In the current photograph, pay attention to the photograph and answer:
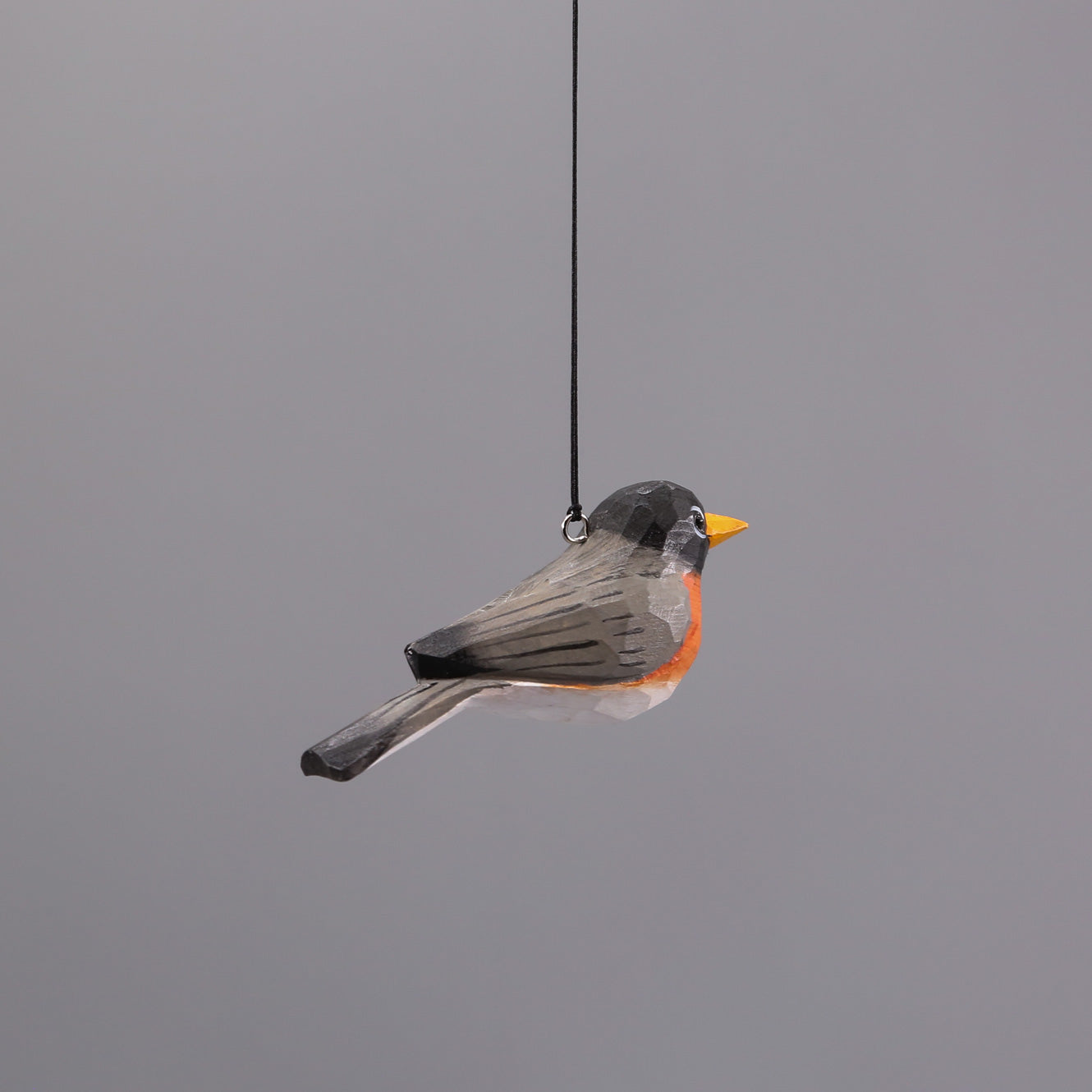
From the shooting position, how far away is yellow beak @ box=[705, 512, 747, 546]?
1.19m

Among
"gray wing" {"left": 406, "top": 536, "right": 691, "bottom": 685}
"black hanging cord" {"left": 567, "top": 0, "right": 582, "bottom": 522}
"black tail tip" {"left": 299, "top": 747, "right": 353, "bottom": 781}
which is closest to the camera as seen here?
"black tail tip" {"left": 299, "top": 747, "right": 353, "bottom": 781}

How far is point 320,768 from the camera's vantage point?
78cm

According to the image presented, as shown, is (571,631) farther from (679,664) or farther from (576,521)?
(576,521)

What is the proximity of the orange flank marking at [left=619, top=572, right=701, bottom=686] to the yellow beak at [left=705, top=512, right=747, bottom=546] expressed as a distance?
10cm

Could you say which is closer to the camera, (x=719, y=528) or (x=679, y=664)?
(x=679, y=664)

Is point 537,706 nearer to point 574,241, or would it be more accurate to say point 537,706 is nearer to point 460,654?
point 460,654

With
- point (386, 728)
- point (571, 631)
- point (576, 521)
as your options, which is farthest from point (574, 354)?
point (386, 728)

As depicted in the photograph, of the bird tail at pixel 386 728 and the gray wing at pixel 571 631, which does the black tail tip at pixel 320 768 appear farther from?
the gray wing at pixel 571 631

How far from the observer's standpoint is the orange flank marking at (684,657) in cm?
98

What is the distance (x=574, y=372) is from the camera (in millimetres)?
1132

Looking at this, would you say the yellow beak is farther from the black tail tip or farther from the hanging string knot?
the black tail tip

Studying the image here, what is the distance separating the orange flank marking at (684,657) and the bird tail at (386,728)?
139 millimetres

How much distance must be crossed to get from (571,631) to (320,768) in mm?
249

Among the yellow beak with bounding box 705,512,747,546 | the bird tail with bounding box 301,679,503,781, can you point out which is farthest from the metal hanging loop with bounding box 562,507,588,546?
the bird tail with bounding box 301,679,503,781
